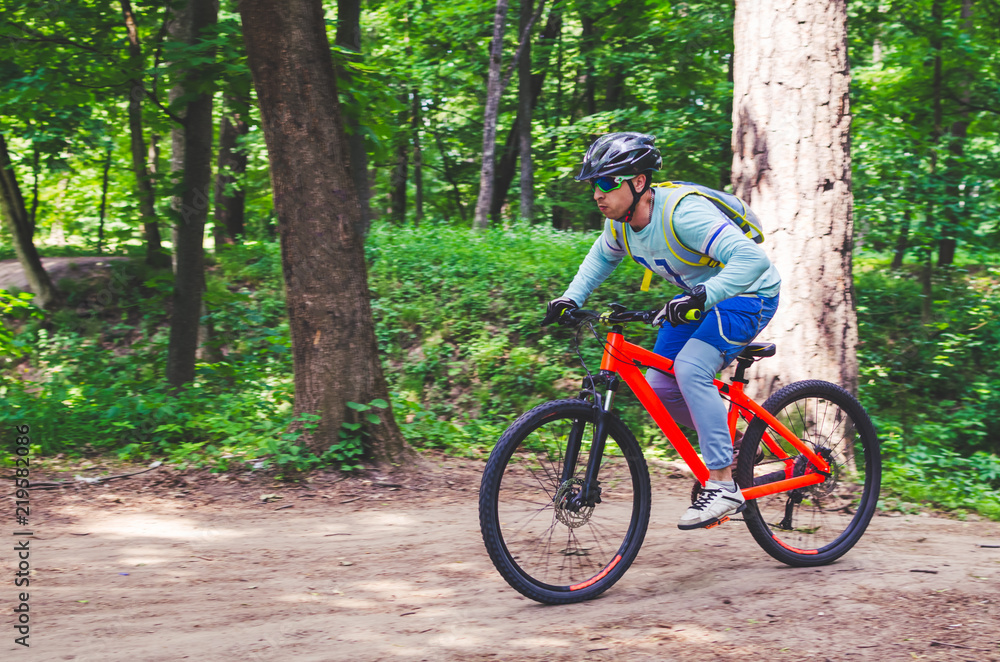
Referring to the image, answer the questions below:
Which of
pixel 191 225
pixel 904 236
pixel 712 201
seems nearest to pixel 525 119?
pixel 904 236

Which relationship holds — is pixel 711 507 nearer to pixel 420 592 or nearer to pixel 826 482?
pixel 826 482

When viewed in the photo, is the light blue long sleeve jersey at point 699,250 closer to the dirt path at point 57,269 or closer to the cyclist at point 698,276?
the cyclist at point 698,276

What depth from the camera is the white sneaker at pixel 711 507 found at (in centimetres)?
354

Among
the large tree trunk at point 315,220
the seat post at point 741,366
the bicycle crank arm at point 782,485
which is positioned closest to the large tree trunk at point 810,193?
the bicycle crank arm at point 782,485

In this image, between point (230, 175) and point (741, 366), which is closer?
point (741, 366)

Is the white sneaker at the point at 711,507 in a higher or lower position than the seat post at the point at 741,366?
lower

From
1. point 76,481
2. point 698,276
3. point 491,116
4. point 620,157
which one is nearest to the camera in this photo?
point 620,157

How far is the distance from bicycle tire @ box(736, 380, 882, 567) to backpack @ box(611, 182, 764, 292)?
0.94m

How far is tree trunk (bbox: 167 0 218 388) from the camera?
23.9 ft

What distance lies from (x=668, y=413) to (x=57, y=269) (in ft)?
39.0

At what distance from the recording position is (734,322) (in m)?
3.59

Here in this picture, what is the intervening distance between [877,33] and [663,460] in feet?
26.9

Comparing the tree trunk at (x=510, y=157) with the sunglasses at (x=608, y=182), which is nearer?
the sunglasses at (x=608, y=182)

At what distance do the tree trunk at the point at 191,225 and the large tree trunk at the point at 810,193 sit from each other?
17.7 feet
